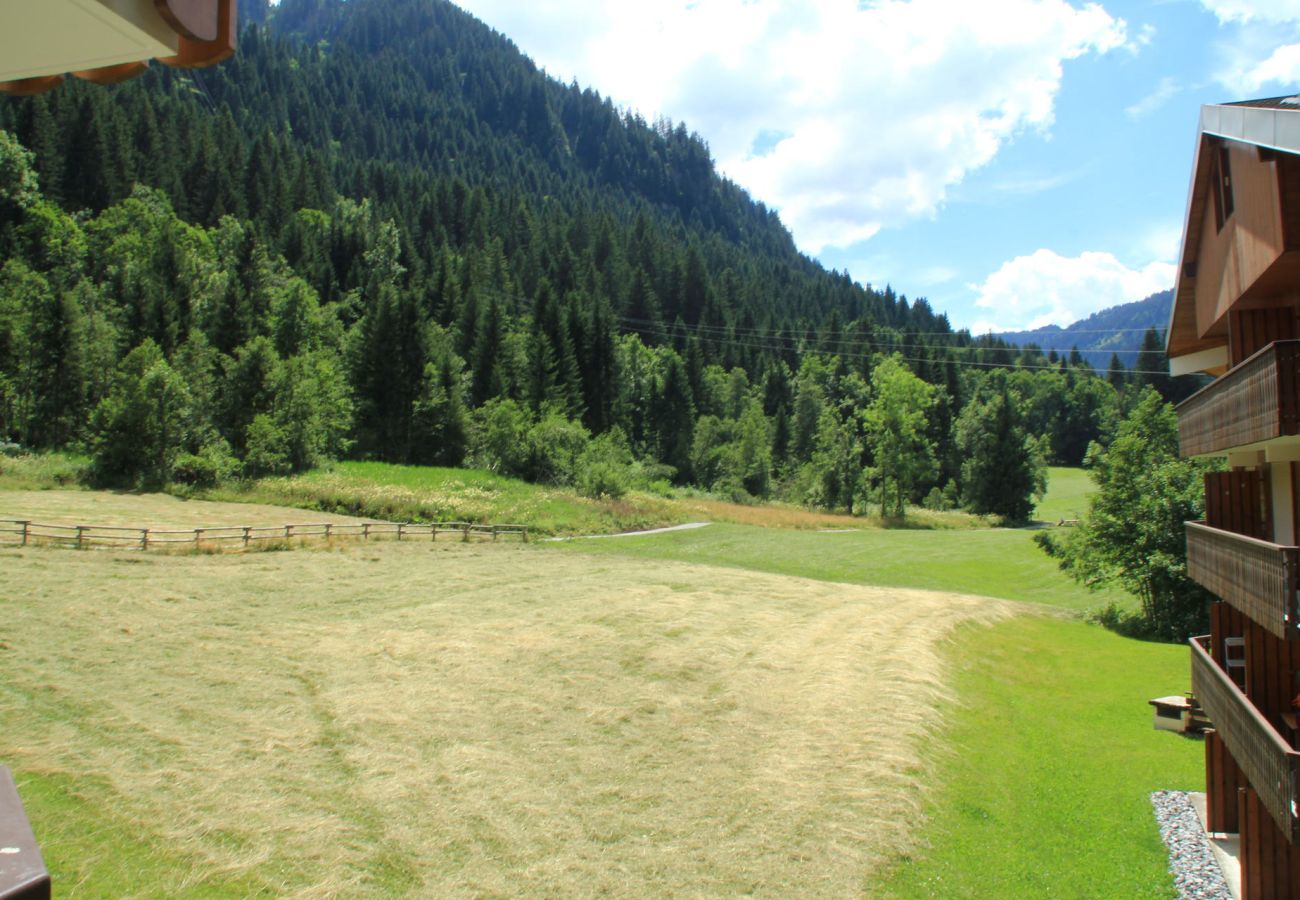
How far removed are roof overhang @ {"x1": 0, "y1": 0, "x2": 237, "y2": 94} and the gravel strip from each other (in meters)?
17.1

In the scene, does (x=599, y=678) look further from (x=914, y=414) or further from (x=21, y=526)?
(x=914, y=414)

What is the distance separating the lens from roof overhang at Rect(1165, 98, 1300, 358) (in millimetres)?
8445

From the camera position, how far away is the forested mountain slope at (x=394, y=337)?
58.9 meters

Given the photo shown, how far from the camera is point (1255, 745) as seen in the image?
9.98 meters

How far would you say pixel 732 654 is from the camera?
25672 mm

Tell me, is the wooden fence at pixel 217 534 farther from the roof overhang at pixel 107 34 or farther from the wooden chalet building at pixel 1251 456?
the roof overhang at pixel 107 34

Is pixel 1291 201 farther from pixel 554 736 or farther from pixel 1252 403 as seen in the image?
pixel 554 736

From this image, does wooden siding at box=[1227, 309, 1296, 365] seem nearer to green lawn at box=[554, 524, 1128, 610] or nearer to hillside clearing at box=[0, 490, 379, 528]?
green lawn at box=[554, 524, 1128, 610]

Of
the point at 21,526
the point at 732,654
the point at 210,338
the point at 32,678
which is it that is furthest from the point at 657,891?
the point at 210,338

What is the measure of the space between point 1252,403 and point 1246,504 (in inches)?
184

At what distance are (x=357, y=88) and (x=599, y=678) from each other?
682ft

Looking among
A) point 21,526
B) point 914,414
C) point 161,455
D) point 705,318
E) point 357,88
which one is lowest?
point 21,526

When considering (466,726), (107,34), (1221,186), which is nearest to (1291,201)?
(1221,186)

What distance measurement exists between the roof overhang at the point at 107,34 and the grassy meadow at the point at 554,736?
1211 cm
